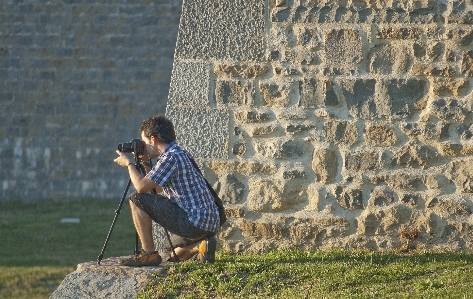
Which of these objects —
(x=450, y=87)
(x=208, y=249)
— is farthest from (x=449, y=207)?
(x=208, y=249)

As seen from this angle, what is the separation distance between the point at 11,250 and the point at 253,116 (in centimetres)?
466

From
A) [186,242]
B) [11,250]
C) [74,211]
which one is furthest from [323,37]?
[74,211]

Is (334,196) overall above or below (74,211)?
above

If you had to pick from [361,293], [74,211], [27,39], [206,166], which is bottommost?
[74,211]

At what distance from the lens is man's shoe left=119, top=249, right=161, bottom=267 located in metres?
5.90

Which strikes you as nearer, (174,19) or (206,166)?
(206,166)

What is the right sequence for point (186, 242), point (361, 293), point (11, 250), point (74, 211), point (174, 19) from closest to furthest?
point (361, 293), point (186, 242), point (11, 250), point (74, 211), point (174, 19)

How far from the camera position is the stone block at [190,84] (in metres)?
6.61

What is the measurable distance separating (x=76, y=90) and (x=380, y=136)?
8585 mm

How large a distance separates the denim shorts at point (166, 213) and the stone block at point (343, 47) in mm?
A: 1540

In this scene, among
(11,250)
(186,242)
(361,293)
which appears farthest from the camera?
(11,250)

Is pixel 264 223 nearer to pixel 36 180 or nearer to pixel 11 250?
pixel 11 250

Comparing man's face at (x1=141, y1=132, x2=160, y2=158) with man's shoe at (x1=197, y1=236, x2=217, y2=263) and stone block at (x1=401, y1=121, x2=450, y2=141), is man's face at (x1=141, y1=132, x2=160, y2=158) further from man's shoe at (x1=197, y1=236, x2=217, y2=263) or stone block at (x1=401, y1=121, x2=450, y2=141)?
stone block at (x1=401, y1=121, x2=450, y2=141)

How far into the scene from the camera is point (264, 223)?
21.3ft
